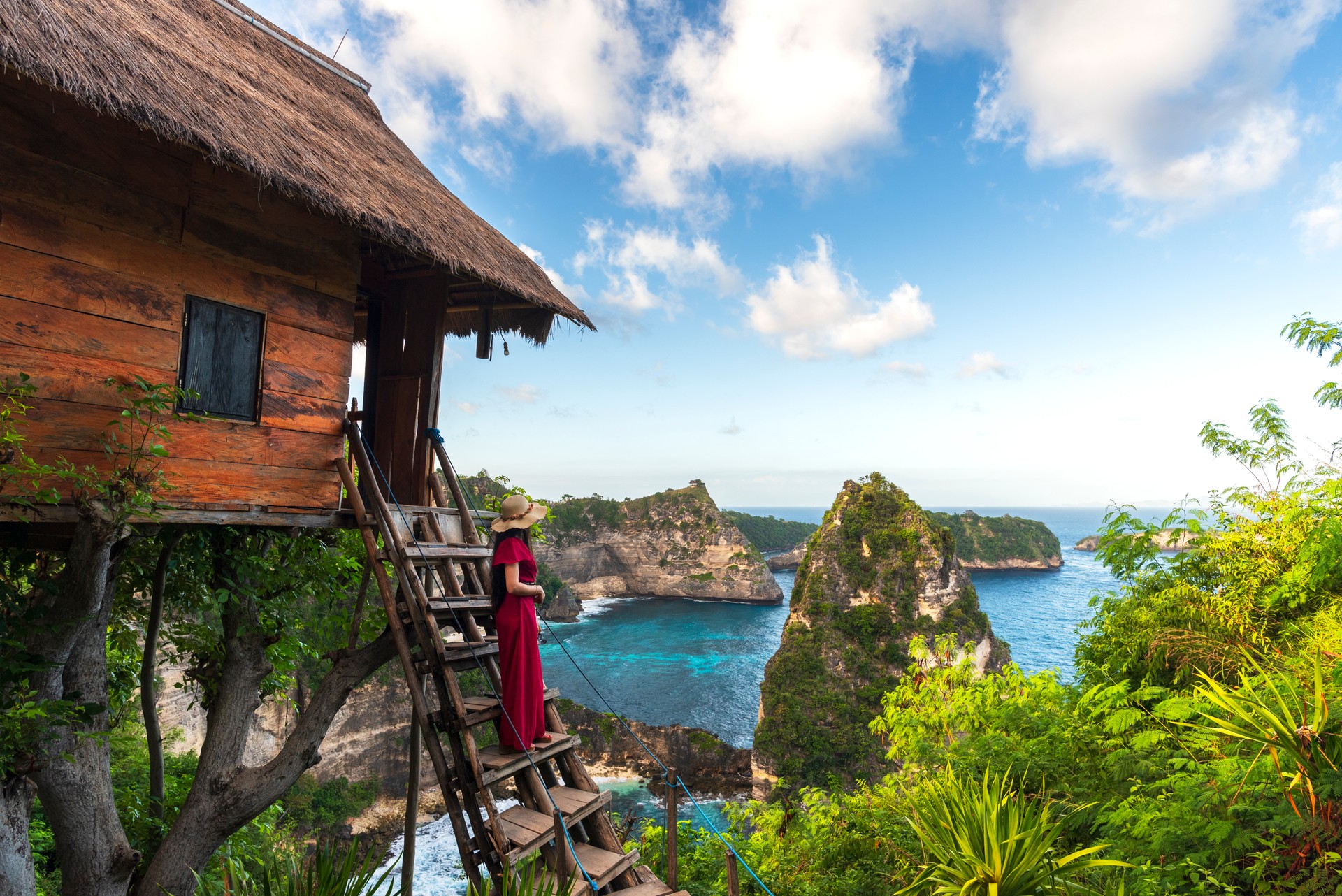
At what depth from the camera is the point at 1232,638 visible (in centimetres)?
616

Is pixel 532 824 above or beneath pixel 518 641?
beneath

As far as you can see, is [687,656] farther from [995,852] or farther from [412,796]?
[995,852]

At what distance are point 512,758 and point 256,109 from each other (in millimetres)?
4883

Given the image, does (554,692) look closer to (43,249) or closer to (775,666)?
(43,249)

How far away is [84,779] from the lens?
4.60 metres

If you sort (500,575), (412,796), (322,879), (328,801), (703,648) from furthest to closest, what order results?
(703,648) → (328,801) → (412,796) → (500,575) → (322,879)

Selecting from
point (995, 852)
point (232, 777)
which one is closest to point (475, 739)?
point (232, 777)

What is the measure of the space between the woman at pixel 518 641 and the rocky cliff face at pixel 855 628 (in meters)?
29.5

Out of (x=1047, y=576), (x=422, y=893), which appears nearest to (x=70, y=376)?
(x=422, y=893)

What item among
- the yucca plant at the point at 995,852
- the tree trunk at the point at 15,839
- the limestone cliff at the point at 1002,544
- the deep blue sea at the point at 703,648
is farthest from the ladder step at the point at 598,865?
the limestone cliff at the point at 1002,544

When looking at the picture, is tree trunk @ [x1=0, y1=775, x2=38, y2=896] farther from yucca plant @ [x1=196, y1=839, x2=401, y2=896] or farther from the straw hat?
the straw hat

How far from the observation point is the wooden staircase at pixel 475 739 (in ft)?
11.8

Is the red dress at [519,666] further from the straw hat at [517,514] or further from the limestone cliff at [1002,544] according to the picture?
the limestone cliff at [1002,544]

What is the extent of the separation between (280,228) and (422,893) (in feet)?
84.3
